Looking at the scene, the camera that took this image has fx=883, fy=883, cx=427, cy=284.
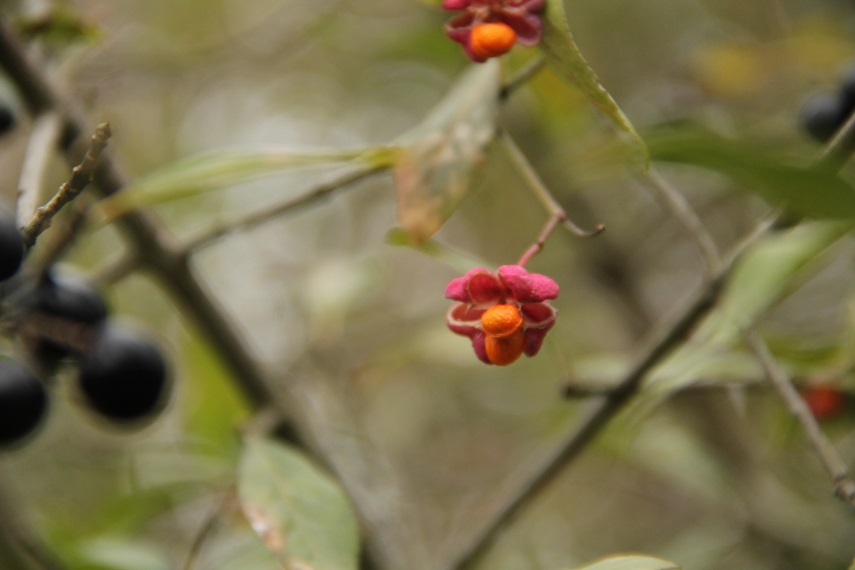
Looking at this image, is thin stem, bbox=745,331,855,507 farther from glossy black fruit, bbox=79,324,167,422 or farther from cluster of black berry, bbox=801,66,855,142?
glossy black fruit, bbox=79,324,167,422

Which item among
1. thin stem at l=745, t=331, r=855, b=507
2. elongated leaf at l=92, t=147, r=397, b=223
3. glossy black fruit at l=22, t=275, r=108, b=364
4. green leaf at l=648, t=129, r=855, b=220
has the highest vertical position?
elongated leaf at l=92, t=147, r=397, b=223

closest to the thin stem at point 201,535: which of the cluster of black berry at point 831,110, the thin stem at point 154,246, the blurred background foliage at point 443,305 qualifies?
the blurred background foliage at point 443,305

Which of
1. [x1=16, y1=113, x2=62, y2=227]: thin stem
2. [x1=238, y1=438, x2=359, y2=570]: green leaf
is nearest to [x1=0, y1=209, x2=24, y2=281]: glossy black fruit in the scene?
[x1=16, y1=113, x2=62, y2=227]: thin stem

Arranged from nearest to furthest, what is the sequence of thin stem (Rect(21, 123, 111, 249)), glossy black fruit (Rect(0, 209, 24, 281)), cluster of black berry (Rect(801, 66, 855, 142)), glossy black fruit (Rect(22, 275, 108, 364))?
thin stem (Rect(21, 123, 111, 249))
glossy black fruit (Rect(0, 209, 24, 281))
glossy black fruit (Rect(22, 275, 108, 364))
cluster of black berry (Rect(801, 66, 855, 142))

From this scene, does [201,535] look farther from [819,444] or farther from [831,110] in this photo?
[831,110]

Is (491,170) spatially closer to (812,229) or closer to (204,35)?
(204,35)

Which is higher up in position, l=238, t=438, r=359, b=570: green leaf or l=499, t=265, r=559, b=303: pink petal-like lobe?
l=499, t=265, r=559, b=303: pink petal-like lobe

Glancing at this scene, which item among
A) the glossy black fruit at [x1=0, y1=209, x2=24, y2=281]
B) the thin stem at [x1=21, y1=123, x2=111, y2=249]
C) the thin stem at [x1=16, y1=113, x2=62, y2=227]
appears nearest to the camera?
the thin stem at [x1=21, y1=123, x2=111, y2=249]

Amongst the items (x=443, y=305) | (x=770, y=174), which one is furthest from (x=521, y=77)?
(x=443, y=305)
